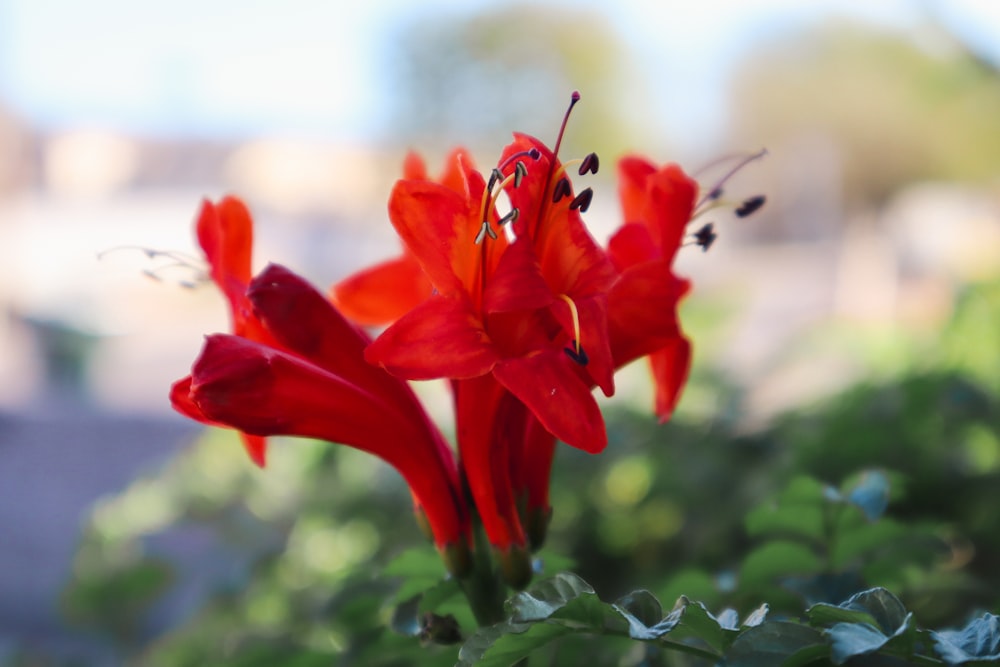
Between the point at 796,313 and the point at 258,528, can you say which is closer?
the point at 258,528

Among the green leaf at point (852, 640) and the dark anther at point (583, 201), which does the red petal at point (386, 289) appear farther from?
the green leaf at point (852, 640)

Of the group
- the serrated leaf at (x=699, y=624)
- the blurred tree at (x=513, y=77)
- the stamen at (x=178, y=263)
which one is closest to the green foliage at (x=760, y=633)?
the serrated leaf at (x=699, y=624)

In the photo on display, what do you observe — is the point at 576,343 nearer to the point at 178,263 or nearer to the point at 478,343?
the point at 478,343

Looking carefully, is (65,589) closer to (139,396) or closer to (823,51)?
(139,396)

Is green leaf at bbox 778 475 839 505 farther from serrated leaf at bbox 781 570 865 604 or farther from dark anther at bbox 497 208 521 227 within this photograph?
dark anther at bbox 497 208 521 227

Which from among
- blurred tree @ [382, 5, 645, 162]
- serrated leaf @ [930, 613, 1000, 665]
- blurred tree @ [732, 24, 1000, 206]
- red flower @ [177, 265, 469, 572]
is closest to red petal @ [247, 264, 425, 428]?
red flower @ [177, 265, 469, 572]

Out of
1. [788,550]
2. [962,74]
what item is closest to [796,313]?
[962,74]

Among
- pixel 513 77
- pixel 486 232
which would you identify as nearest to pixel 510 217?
pixel 486 232
